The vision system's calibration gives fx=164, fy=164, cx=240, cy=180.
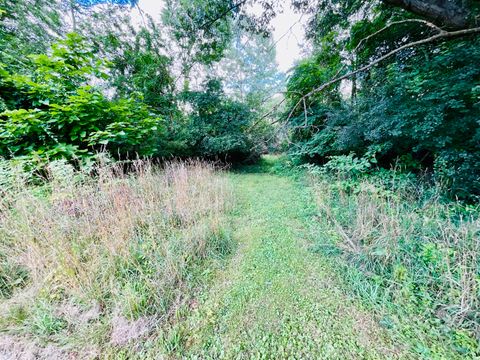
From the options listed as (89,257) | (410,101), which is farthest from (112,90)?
(410,101)

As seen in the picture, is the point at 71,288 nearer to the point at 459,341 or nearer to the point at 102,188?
the point at 102,188

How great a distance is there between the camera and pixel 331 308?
139 cm

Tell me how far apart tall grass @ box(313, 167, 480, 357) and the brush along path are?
233 mm

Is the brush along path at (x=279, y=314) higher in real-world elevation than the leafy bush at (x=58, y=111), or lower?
lower

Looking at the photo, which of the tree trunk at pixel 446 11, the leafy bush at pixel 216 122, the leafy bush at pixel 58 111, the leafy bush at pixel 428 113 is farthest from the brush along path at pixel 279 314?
the leafy bush at pixel 216 122

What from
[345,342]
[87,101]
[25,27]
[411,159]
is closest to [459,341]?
[345,342]

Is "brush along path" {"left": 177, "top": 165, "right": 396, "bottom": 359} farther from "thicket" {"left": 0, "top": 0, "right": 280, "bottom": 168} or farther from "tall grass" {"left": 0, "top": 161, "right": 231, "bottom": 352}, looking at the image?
"thicket" {"left": 0, "top": 0, "right": 280, "bottom": 168}

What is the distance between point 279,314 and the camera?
1.37 m

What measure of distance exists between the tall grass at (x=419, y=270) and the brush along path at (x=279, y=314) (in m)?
0.23

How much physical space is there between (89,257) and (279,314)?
72.0 inches

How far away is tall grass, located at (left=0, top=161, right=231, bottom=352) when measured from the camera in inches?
49.0

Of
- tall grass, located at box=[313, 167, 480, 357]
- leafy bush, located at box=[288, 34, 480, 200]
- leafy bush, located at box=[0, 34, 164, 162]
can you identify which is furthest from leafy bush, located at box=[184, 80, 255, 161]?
tall grass, located at box=[313, 167, 480, 357]

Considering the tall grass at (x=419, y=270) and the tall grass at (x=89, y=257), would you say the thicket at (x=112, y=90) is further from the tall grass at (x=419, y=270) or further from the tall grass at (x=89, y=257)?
the tall grass at (x=419, y=270)

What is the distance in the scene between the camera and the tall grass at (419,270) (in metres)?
1.13
